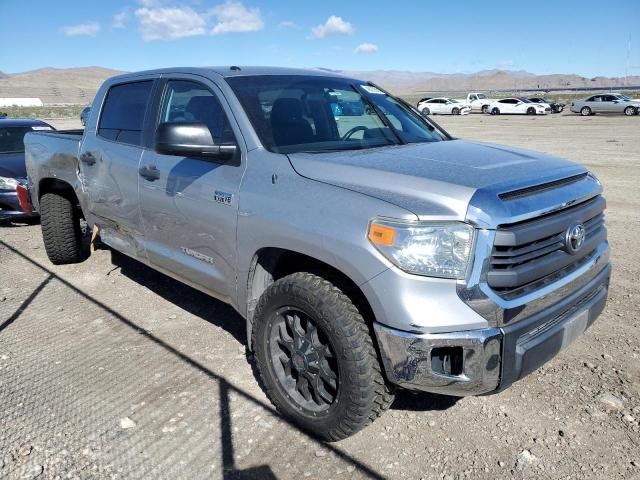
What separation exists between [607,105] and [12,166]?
3859 cm

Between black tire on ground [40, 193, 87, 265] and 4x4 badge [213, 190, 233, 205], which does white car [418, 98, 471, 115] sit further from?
4x4 badge [213, 190, 233, 205]

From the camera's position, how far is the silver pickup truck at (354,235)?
2396 mm

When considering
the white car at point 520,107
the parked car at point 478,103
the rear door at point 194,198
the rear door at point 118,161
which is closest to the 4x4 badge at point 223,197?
the rear door at point 194,198

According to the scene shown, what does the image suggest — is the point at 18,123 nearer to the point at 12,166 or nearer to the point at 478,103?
the point at 12,166

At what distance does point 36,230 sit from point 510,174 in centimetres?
752

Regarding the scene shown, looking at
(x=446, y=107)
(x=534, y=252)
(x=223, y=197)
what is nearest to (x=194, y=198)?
(x=223, y=197)

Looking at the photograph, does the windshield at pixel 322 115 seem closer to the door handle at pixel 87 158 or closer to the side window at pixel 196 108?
the side window at pixel 196 108

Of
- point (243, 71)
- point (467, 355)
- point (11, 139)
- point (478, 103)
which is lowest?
point (467, 355)

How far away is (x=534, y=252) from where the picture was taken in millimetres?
2561

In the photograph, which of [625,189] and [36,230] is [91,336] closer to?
[36,230]

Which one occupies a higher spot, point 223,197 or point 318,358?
point 223,197

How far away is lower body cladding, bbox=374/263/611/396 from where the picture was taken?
2367mm

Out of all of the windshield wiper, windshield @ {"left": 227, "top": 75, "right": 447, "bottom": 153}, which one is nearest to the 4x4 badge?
windshield @ {"left": 227, "top": 75, "right": 447, "bottom": 153}

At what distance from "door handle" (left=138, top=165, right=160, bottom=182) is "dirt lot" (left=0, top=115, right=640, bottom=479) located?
126cm
